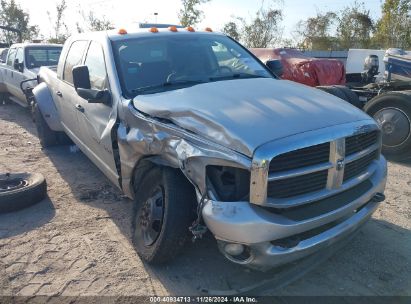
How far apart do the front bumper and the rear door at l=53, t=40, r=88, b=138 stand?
295cm

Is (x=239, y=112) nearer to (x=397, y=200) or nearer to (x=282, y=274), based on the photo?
(x=282, y=274)

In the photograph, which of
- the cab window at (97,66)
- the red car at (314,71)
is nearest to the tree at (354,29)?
the red car at (314,71)

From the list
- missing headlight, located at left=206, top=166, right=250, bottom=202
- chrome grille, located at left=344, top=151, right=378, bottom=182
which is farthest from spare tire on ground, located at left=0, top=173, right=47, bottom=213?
chrome grille, located at left=344, top=151, right=378, bottom=182

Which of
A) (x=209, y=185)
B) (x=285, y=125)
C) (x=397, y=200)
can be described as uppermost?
(x=285, y=125)

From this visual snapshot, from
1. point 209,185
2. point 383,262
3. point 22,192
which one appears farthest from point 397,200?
point 22,192

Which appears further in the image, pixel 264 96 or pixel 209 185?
pixel 264 96

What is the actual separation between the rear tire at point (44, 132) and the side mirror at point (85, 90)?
9.39ft

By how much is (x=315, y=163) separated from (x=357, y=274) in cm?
113

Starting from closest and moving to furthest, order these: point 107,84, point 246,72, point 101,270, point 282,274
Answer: point 282,274, point 101,270, point 107,84, point 246,72

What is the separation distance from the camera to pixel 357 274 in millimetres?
3135

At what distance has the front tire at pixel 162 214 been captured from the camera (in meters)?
2.88

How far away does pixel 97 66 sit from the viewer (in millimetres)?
4125

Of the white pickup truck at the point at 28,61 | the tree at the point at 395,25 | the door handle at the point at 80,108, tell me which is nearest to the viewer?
the door handle at the point at 80,108

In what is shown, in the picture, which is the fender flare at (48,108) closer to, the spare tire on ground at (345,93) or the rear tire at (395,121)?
the spare tire on ground at (345,93)
